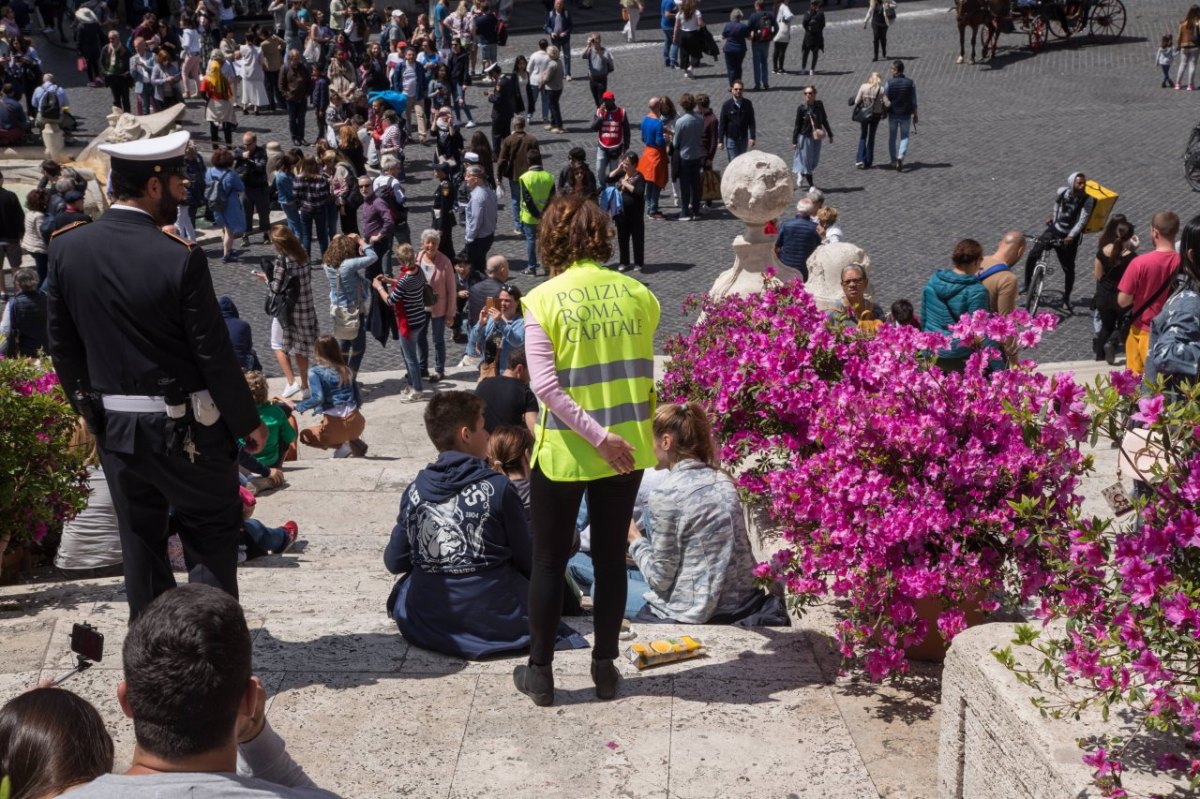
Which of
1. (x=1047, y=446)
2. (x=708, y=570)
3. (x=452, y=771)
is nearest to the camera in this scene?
(x=452, y=771)

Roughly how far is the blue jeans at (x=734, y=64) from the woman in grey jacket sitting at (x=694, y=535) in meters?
19.6

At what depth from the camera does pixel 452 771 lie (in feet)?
13.8

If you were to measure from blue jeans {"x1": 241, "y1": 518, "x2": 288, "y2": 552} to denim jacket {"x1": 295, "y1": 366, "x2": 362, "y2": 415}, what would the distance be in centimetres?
320

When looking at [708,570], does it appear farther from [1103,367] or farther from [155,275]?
[1103,367]

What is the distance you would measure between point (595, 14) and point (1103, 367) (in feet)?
76.6

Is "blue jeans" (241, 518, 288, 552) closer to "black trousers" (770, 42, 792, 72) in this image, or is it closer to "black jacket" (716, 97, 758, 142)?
"black jacket" (716, 97, 758, 142)

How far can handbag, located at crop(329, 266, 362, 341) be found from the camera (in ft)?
41.4

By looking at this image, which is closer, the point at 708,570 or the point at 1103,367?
the point at 708,570

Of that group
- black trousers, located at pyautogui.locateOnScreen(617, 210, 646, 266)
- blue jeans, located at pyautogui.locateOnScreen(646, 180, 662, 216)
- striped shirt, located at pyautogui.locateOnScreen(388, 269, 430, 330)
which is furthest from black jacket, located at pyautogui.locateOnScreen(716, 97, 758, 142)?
striped shirt, located at pyautogui.locateOnScreen(388, 269, 430, 330)

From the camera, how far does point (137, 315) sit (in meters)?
4.37

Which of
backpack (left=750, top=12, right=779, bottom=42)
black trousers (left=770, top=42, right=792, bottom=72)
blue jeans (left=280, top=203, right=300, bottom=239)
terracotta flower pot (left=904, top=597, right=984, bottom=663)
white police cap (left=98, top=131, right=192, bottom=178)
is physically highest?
backpack (left=750, top=12, right=779, bottom=42)

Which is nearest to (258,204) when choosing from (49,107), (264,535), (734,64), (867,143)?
(49,107)

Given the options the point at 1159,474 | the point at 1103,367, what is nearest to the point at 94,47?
the point at 1103,367

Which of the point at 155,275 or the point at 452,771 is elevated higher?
the point at 155,275
